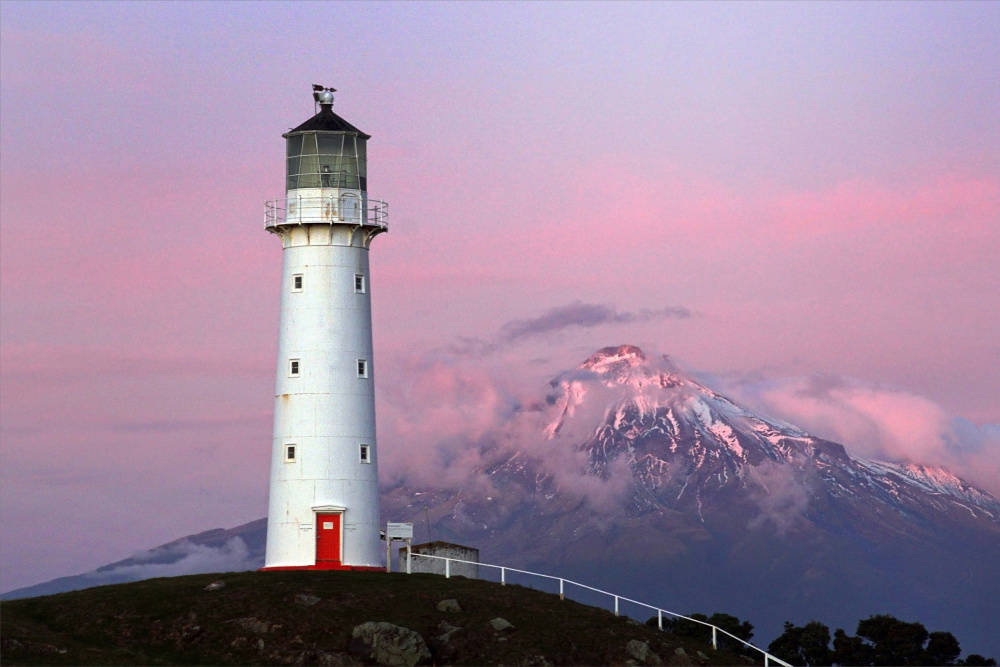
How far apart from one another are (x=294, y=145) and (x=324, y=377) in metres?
11.2

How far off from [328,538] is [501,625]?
1249cm

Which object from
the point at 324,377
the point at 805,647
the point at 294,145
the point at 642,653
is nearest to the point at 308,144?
the point at 294,145

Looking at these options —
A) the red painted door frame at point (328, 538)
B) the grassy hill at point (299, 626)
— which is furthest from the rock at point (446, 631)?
the red painted door frame at point (328, 538)

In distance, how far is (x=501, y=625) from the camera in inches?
2474

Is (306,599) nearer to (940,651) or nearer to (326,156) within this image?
(326,156)

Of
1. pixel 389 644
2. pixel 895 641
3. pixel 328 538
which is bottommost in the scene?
pixel 895 641

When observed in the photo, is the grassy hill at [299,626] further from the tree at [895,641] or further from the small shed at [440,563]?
the tree at [895,641]

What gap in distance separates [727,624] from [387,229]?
96.7 ft

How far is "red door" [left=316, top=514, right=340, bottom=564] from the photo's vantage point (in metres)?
72.5

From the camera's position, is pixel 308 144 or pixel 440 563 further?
pixel 308 144

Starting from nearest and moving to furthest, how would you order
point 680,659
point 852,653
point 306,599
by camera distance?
point 680,659 < point 306,599 < point 852,653

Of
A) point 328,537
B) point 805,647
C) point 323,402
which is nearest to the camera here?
point 328,537

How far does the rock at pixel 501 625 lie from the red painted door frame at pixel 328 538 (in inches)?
455

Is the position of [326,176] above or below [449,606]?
above
